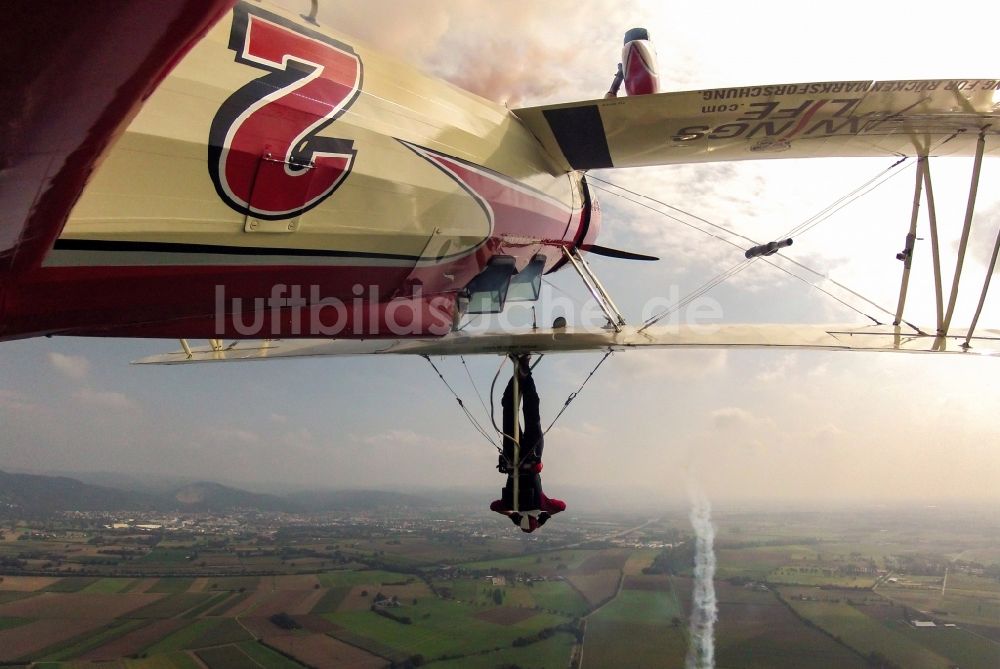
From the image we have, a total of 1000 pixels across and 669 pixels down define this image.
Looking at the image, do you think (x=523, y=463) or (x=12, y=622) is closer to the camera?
(x=523, y=463)

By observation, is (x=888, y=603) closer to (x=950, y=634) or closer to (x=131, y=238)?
(x=950, y=634)

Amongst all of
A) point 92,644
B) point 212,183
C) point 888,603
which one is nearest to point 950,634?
point 888,603

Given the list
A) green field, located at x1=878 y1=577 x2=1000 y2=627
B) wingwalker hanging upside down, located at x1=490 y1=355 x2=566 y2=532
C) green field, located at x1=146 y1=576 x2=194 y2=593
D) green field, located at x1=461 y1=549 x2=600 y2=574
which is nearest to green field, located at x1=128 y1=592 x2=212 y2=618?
green field, located at x1=146 y1=576 x2=194 y2=593

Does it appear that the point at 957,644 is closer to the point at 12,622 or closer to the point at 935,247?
the point at 935,247

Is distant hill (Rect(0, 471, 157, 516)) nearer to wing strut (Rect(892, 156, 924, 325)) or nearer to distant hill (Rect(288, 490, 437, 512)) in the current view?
distant hill (Rect(288, 490, 437, 512))

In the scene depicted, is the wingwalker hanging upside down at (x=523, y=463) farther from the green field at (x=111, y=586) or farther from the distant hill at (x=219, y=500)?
the distant hill at (x=219, y=500)

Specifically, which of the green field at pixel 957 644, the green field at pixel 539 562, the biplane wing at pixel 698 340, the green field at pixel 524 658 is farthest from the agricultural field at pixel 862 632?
the biplane wing at pixel 698 340

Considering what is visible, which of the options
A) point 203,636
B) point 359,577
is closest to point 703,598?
point 359,577
